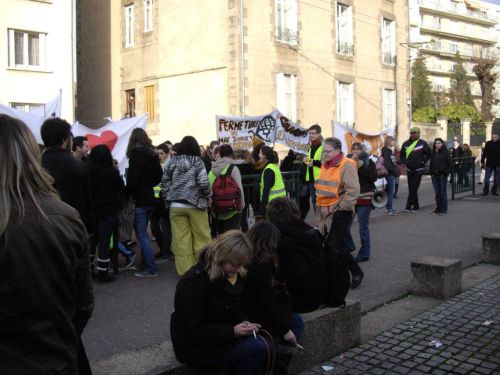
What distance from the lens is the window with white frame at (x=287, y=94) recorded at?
2319 centimetres

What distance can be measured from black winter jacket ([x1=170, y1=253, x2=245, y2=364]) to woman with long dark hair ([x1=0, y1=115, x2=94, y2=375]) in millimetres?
1327

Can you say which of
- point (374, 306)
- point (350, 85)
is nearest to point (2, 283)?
point (374, 306)

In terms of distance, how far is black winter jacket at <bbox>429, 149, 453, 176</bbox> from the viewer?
1255 centimetres

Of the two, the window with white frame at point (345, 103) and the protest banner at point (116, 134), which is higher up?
the window with white frame at point (345, 103)

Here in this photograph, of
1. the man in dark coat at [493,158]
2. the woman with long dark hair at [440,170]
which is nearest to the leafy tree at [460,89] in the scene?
the man in dark coat at [493,158]

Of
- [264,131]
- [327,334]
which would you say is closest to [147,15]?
[264,131]

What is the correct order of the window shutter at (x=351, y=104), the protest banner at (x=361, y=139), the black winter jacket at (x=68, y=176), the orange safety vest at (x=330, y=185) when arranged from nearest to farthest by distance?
the black winter jacket at (x=68, y=176)
the orange safety vest at (x=330, y=185)
the protest banner at (x=361, y=139)
the window shutter at (x=351, y=104)

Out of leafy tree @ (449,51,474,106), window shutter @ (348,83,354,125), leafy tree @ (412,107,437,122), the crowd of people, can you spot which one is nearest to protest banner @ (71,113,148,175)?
the crowd of people

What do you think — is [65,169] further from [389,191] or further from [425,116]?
[425,116]

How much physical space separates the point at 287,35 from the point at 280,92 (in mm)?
2305

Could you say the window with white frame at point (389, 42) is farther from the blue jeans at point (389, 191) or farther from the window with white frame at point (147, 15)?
the blue jeans at point (389, 191)

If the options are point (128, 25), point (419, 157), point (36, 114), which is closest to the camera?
point (36, 114)

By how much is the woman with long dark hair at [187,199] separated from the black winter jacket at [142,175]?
31 centimetres

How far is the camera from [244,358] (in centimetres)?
358
